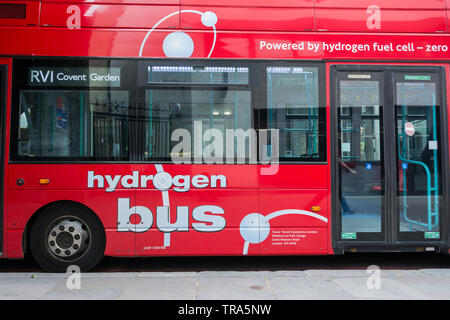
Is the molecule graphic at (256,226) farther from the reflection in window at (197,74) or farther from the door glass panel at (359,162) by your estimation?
the reflection in window at (197,74)

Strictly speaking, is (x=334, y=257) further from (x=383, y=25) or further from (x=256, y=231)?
(x=383, y=25)

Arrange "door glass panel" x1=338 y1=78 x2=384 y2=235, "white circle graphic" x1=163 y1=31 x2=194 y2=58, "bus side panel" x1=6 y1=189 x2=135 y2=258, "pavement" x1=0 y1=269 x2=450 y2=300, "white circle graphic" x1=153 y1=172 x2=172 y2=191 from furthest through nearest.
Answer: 1. "door glass panel" x1=338 y1=78 x2=384 y2=235
2. "white circle graphic" x1=163 y1=31 x2=194 y2=58
3. "white circle graphic" x1=153 y1=172 x2=172 y2=191
4. "bus side panel" x1=6 y1=189 x2=135 y2=258
5. "pavement" x1=0 y1=269 x2=450 y2=300

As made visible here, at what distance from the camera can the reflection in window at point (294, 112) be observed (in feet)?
17.3

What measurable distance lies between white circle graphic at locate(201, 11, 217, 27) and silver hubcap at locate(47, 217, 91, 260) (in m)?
3.23

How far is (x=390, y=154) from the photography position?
540cm

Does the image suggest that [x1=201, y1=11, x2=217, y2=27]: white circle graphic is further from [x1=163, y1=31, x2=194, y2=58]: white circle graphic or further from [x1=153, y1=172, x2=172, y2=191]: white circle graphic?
[x1=153, y1=172, x2=172, y2=191]: white circle graphic

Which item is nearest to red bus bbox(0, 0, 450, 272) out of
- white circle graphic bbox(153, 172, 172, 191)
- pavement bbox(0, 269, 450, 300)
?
white circle graphic bbox(153, 172, 172, 191)

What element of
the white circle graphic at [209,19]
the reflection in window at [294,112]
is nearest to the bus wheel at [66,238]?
the reflection in window at [294,112]

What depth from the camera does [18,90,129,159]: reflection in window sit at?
202 inches

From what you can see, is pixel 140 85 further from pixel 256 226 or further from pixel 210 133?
pixel 256 226

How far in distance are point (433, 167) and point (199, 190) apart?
10.9ft

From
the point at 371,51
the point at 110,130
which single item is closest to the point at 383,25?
the point at 371,51

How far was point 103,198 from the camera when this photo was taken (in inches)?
201

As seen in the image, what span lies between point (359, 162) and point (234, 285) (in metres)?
2.43
